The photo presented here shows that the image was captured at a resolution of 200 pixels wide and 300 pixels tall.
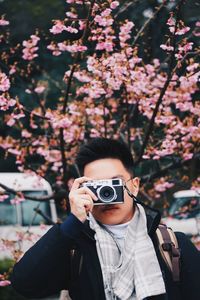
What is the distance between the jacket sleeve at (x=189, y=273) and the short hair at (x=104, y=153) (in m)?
0.45

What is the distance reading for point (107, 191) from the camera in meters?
2.21

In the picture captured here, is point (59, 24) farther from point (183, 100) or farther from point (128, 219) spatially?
point (128, 219)

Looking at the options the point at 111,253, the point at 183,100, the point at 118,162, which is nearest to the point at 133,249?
the point at 111,253

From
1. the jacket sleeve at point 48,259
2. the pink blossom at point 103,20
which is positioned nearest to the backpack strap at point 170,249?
the jacket sleeve at point 48,259

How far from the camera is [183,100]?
221 inches

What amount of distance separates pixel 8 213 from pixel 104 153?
7165mm

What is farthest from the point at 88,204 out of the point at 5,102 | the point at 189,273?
the point at 5,102

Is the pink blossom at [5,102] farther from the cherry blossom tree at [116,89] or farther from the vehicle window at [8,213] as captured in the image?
the vehicle window at [8,213]

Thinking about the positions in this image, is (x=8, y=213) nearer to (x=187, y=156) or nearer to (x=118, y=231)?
(x=187, y=156)

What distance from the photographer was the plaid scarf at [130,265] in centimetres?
216

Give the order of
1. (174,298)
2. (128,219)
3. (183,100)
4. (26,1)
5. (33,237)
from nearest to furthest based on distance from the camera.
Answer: (174,298)
(128,219)
(183,100)
(33,237)
(26,1)

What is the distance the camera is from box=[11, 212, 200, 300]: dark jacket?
7.14 ft

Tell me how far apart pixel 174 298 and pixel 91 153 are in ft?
2.41

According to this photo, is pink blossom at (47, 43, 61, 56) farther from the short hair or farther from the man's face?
the man's face
